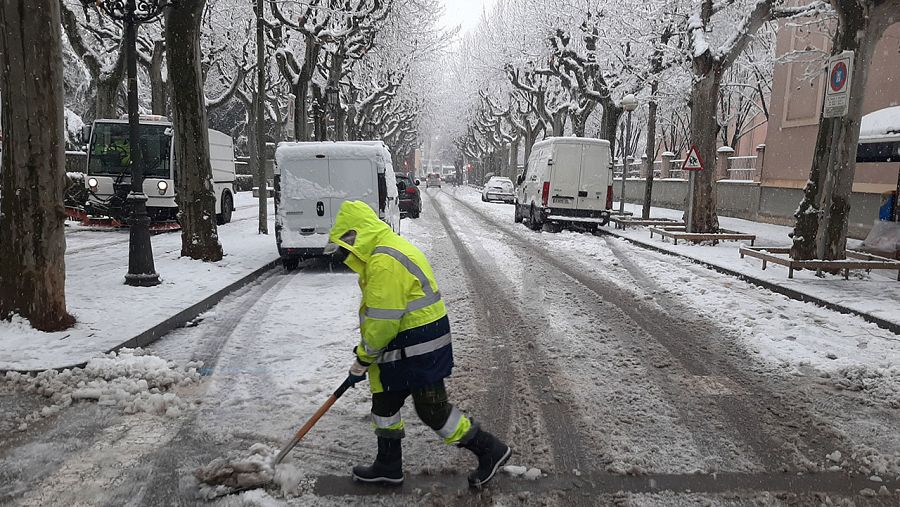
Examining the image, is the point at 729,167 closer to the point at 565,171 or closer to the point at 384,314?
the point at 565,171

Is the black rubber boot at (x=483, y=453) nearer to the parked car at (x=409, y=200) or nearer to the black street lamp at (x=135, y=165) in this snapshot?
the black street lamp at (x=135, y=165)

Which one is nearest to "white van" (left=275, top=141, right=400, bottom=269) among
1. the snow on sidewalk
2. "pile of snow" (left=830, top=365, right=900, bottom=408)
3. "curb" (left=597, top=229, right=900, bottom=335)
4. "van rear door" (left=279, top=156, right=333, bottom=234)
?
"van rear door" (left=279, top=156, right=333, bottom=234)

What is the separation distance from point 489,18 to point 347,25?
25.8m

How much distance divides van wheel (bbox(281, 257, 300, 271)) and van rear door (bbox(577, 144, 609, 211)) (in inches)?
365

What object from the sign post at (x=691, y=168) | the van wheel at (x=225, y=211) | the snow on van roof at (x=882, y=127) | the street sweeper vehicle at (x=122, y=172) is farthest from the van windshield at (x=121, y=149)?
the snow on van roof at (x=882, y=127)

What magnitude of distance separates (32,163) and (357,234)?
13.2 feet

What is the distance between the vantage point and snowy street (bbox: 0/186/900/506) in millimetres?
3309

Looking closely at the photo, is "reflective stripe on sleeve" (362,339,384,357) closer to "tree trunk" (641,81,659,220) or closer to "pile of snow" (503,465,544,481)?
"pile of snow" (503,465,544,481)

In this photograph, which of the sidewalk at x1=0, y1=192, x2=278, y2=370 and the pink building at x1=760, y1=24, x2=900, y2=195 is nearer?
the sidewalk at x1=0, y1=192, x2=278, y2=370

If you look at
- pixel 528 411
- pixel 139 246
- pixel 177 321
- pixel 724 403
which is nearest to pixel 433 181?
pixel 139 246

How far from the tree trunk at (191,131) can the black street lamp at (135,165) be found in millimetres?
1242

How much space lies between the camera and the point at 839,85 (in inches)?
349

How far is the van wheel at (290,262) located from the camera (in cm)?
1056

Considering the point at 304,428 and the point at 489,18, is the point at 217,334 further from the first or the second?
the point at 489,18
